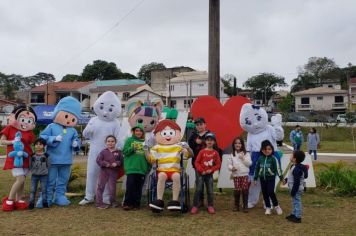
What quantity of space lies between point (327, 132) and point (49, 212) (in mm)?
32428

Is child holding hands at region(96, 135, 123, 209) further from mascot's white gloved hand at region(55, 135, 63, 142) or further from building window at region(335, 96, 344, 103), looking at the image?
building window at region(335, 96, 344, 103)

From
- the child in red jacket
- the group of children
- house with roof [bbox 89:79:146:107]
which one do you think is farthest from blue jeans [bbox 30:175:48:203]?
house with roof [bbox 89:79:146:107]

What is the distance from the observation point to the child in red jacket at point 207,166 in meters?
6.57

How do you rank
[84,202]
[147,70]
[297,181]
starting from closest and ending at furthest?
[297,181] < [84,202] < [147,70]

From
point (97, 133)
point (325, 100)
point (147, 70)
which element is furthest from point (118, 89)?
point (97, 133)

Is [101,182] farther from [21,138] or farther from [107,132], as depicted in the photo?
[21,138]

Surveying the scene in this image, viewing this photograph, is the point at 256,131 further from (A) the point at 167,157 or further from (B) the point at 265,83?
(B) the point at 265,83

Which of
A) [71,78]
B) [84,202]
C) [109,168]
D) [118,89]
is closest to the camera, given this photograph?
[109,168]

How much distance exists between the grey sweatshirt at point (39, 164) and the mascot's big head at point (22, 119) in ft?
2.01

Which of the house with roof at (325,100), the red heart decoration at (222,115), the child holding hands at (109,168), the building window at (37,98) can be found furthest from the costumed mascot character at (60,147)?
the house with roof at (325,100)

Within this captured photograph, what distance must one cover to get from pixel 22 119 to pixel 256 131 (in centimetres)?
419

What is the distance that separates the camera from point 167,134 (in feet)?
22.4

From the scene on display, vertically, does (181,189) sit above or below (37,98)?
below

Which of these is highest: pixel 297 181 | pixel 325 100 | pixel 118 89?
pixel 118 89
